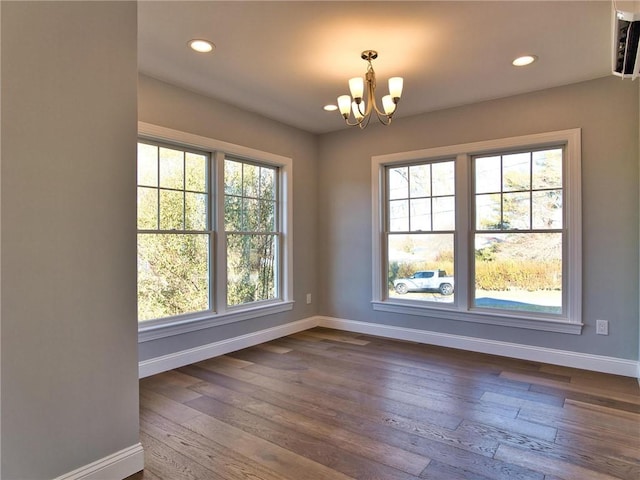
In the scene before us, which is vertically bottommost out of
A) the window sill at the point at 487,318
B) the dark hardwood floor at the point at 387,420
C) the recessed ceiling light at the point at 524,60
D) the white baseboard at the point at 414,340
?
the dark hardwood floor at the point at 387,420

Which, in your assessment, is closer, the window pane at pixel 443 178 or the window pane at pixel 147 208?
the window pane at pixel 147 208

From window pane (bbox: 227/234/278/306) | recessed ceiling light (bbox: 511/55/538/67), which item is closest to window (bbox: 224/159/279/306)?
window pane (bbox: 227/234/278/306)

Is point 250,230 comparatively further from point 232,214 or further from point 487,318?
point 487,318

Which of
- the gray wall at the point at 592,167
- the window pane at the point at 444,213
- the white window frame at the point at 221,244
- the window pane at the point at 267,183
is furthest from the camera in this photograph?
the window pane at the point at 267,183

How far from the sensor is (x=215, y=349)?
3.83 metres

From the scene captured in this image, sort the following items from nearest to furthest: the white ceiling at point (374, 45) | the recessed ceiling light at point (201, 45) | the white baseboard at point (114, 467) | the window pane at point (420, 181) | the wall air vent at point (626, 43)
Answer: the white baseboard at point (114, 467) < the wall air vent at point (626, 43) < the white ceiling at point (374, 45) < the recessed ceiling light at point (201, 45) < the window pane at point (420, 181)

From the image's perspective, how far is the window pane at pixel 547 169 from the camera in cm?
360

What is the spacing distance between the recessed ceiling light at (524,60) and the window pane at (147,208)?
3.23m

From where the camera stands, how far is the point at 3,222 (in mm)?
1480

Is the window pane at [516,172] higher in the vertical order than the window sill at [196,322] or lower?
higher

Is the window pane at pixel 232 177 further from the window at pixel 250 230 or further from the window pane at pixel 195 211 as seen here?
the window pane at pixel 195 211

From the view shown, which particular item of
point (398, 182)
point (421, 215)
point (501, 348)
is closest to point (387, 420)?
point (501, 348)

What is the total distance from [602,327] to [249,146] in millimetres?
3888

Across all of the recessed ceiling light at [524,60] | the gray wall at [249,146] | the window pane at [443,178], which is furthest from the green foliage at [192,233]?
the recessed ceiling light at [524,60]
